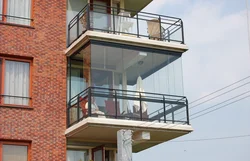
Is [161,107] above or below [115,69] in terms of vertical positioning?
below

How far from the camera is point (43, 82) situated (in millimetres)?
20016

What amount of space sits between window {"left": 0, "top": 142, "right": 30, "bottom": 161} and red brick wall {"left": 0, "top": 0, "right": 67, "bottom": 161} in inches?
9.2

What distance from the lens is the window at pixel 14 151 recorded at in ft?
61.5

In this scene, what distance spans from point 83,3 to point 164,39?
3.34 metres

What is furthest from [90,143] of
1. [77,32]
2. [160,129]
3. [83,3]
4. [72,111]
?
[83,3]

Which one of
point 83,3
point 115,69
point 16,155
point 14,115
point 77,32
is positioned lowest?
point 16,155

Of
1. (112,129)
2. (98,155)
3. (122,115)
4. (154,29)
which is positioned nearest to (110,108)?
(122,115)

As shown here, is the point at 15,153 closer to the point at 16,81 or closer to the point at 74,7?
the point at 16,81

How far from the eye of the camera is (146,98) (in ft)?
66.1

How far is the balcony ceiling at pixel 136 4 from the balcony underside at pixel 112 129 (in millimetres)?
5801

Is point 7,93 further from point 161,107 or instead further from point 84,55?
point 161,107

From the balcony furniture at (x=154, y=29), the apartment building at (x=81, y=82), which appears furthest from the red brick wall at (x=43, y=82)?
the balcony furniture at (x=154, y=29)

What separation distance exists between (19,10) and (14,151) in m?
5.04

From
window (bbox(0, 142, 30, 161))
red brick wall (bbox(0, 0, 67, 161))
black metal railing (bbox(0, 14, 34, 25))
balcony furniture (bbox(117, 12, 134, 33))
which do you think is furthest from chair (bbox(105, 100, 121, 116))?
black metal railing (bbox(0, 14, 34, 25))
